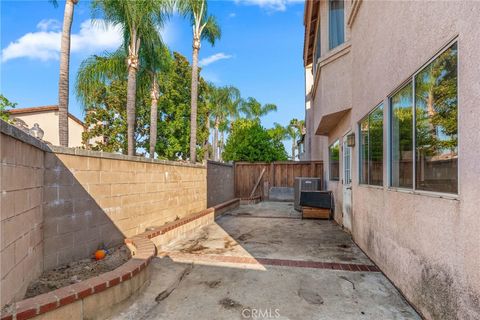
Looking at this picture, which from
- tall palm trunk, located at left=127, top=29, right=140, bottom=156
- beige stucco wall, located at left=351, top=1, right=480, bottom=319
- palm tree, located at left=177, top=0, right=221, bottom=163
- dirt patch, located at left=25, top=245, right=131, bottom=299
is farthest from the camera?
palm tree, located at left=177, top=0, right=221, bottom=163

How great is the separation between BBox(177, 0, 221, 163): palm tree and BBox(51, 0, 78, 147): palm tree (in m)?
4.91

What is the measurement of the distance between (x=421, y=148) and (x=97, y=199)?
446 cm

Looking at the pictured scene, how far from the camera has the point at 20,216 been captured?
2.49 metres

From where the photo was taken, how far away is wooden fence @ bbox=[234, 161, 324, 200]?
13.3 metres

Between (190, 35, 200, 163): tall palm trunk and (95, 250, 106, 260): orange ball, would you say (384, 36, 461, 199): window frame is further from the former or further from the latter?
(190, 35, 200, 163): tall palm trunk

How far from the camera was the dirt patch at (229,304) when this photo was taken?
9.66 ft

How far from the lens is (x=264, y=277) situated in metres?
3.76

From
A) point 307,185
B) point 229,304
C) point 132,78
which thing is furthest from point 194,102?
point 229,304

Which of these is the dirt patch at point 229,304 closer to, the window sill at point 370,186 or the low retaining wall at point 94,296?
the low retaining wall at point 94,296

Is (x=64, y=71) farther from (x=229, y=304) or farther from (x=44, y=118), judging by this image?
(x=44, y=118)

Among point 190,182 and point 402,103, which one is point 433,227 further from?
point 190,182

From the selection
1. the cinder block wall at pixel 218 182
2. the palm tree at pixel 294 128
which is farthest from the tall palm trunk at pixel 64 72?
the palm tree at pixel 294 128

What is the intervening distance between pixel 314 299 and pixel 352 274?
1.10 meters

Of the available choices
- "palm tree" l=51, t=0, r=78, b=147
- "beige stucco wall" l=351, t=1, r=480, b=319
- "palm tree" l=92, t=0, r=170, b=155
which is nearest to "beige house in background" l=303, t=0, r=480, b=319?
"beige stucco wall" l=351, t=1, r=480, b=319
